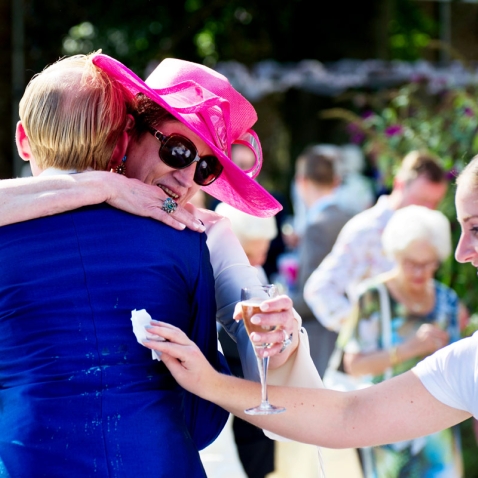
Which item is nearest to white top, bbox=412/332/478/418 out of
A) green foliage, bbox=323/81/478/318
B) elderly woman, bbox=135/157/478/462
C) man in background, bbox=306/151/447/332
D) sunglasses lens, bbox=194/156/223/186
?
elderly woman, bbox=135/157/478/462

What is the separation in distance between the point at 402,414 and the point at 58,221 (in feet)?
3.42

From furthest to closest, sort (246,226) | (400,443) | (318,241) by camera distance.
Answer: (318,241) → (246,226) → (400,443)

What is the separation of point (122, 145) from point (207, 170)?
0.80ft

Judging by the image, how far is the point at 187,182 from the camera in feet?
7.78

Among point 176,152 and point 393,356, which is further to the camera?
point 393,356

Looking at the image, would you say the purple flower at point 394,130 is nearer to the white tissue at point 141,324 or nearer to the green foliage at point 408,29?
the white tissue at point 141,324

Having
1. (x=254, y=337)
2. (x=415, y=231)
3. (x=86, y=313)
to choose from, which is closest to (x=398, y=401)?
(x=254, y=337)

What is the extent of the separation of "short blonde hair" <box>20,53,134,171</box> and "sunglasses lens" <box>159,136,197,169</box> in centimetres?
14

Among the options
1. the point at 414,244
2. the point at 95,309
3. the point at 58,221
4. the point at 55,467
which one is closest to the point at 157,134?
the point at 58,221

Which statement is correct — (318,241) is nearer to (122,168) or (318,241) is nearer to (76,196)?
(122,168)

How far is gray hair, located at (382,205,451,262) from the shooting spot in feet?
15.3

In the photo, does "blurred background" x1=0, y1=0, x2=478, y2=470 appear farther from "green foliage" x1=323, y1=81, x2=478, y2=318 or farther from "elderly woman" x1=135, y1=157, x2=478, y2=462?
"elderly woman" x1=135, y1=157, x2=478, y2=462

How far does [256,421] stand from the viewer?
93.3 inches

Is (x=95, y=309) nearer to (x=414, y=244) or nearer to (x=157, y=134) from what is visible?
(x=157, y=134)
